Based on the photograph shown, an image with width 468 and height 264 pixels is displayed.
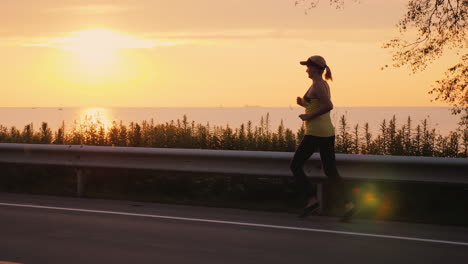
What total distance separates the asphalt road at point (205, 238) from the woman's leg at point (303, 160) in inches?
16.6

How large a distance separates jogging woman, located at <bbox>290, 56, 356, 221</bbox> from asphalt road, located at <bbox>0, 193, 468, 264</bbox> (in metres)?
0.47

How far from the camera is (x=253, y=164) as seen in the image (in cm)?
1046

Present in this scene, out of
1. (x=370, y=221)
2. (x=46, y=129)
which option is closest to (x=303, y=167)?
(x=370, y=221)

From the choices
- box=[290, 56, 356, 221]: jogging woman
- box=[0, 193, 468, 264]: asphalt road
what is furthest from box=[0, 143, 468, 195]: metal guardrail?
box=[0, 193, 468, 264]: asphalt road

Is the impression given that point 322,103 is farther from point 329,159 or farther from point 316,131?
point 329,159

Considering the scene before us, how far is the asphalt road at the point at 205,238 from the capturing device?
6.78 meters

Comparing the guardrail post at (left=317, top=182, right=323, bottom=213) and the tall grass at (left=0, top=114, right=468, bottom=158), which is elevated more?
the tall grass at (left=0, top=114, right=468, bottom=158)

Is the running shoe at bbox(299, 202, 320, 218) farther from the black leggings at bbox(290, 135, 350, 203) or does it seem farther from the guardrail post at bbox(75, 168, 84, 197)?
the guardrail post at bbox(75, 168, 84, 197)

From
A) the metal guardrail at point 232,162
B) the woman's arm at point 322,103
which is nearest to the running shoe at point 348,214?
the metal guardrail at point 232,162

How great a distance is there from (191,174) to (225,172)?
1493 mm

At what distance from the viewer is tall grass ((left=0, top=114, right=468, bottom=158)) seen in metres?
13.0

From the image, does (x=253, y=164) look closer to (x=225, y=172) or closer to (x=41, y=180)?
(x=225, y=172)

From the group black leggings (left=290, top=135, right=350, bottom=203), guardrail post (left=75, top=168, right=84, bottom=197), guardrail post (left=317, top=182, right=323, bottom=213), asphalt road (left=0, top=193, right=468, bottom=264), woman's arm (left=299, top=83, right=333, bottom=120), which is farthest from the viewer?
guardrail post (left=75, top=168, right=84, bottom=197)

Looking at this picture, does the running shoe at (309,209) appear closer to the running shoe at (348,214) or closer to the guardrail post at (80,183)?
the running shoe at (348,214)
